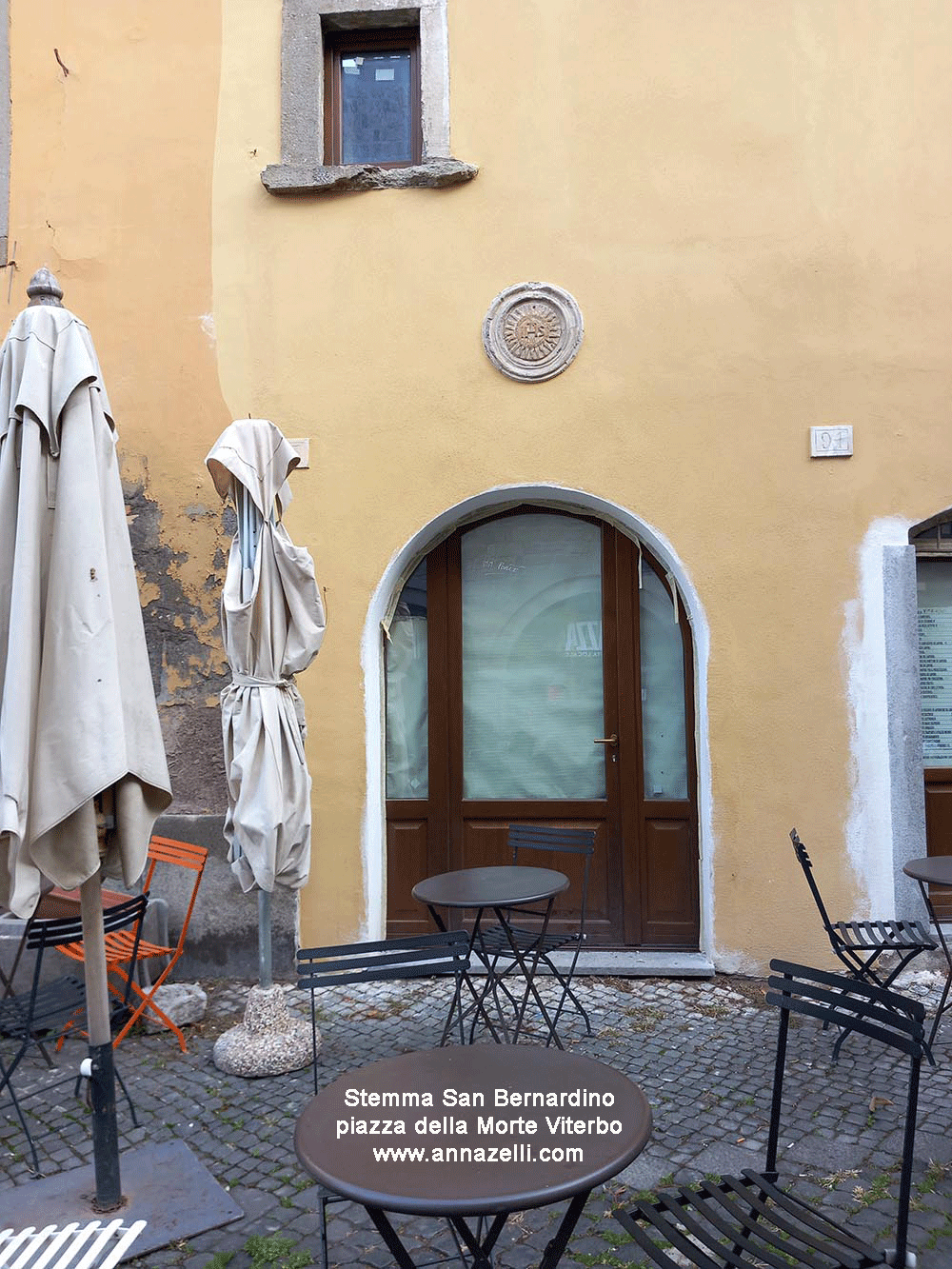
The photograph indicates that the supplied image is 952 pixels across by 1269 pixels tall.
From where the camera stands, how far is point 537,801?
18.1ft

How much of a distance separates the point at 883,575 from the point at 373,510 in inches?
110

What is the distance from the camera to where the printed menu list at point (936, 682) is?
5.48 m

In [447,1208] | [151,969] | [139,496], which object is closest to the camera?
[447,1208]

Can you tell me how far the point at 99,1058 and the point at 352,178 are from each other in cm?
470

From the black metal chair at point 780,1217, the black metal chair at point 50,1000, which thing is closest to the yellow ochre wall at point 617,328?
the black metal chair at point 50,1000

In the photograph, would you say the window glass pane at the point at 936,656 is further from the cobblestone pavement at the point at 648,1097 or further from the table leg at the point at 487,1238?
the table leg at the point at 487,1238

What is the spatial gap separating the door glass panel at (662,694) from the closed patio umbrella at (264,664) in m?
2.14

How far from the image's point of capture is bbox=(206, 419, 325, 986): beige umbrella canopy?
4055mm

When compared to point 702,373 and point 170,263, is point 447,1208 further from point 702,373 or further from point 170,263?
point 170,263

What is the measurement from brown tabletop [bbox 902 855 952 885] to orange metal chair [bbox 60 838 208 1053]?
317 cm

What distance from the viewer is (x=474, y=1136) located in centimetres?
188

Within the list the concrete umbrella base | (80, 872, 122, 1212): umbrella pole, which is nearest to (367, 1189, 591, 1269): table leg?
(80, 872, 122, 1212): umbrella pole

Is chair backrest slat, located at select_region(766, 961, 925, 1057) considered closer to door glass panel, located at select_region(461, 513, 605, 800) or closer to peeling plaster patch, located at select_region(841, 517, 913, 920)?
peeling plaster patch, located at select_region(841, 517, 913, 920)

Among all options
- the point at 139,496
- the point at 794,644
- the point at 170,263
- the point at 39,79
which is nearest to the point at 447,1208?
the point at 794,644
